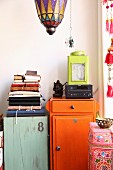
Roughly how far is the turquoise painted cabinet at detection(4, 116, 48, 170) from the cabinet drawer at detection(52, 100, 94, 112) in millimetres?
174

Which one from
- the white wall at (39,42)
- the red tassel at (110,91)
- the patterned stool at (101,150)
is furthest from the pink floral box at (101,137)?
the white wall at (39,42)

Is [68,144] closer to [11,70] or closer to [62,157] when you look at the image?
[62,157]

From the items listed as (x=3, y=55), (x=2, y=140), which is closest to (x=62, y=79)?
(x=3, y=55)

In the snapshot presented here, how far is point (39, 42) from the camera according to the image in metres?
3.12

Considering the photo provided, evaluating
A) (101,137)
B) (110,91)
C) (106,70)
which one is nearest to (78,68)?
(106,70)

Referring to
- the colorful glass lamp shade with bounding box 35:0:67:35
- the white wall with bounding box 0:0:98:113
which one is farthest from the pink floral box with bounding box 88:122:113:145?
the colorful glass lamp shade with bounding box 35:0:67:35

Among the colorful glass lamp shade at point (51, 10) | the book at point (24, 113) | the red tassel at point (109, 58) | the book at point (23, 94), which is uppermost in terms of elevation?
the colorful glass lamp shade at point (51, 10)

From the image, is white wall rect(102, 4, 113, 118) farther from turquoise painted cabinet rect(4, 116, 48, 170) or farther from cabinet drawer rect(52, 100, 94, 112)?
turquoise painted cabinet rect(4, 116, 48, 170)

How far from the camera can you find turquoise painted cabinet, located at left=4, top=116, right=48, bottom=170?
106 inches

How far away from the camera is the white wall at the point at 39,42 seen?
10.2 ft

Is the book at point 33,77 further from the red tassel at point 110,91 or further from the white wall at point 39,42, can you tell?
the red tassel at point 110,91

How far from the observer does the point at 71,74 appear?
283 cm

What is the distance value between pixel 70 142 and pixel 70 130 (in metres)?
0.12

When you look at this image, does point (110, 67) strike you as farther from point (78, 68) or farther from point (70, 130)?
point (70, 130)
